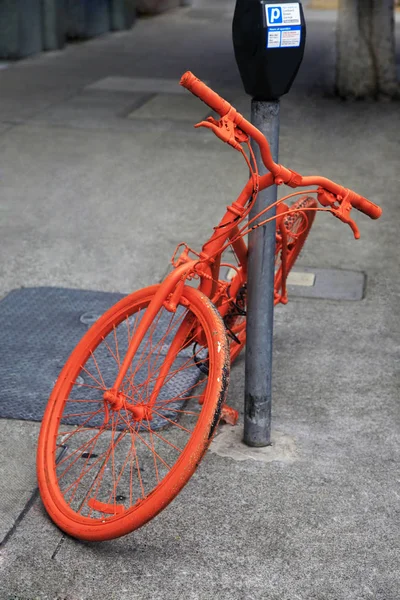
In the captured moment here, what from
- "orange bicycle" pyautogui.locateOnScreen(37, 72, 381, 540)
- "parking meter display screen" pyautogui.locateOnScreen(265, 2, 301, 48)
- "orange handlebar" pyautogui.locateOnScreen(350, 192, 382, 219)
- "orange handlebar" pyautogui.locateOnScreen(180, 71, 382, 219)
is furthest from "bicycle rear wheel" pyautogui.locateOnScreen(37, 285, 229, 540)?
"parking meter display screen" pyautogui.locateOnScreen(265, 2, 301, 48)

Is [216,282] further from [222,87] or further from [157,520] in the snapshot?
[222,87]

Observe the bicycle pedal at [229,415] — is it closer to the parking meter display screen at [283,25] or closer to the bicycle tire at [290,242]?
the bicycle tire at [290,242]

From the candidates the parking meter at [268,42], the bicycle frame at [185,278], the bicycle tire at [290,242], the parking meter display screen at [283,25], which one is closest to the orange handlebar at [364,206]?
the bicycle frame at [185,278]

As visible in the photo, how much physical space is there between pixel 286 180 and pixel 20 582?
5.40 feet

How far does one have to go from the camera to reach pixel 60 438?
4.01 m

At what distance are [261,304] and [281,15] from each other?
1.10m

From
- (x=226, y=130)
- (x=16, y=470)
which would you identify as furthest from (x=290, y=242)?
(x=16, y=470)

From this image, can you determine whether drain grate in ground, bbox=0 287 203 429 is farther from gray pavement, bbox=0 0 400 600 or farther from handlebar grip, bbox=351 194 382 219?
handlebar grip, bbox=351 194 382 219

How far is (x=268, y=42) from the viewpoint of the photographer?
3412 mm

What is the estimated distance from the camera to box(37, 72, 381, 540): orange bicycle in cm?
317

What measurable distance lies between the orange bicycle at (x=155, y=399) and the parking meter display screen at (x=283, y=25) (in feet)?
1.28

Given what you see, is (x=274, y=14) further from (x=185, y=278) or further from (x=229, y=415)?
(x=229, y=415)

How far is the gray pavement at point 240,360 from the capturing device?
10.6ft

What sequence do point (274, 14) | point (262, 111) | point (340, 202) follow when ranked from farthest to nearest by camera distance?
point (262, 111) < point (340, 202) < point (274, 14)
